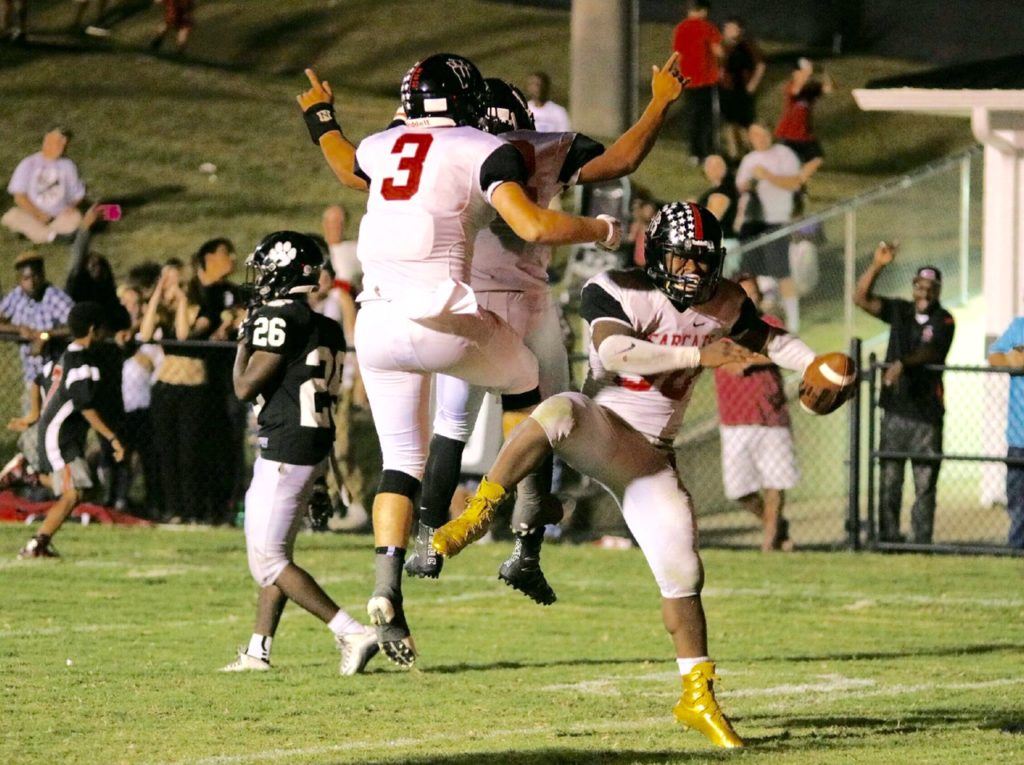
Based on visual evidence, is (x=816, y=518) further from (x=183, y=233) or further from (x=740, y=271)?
(x=183, y=233)

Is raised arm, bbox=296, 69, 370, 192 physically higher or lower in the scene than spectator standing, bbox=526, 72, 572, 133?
lower

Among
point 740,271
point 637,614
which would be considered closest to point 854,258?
point 740,271

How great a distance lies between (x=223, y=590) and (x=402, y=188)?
6120 millimetres

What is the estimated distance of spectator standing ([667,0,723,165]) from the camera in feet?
79.4

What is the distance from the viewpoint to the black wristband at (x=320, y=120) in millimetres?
9078

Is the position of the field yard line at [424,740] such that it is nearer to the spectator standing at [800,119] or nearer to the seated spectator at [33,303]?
the seated spectator at [33,303]

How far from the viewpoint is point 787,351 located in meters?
8.60

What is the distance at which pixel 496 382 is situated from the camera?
8.48m

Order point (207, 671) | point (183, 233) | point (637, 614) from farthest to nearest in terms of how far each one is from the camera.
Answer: point (183, 233), point (637, 614), point (207, 671)

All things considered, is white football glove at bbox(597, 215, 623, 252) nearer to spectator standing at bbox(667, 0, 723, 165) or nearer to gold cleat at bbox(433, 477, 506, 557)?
gold cleat at bbox(433, 477, 506, 557)

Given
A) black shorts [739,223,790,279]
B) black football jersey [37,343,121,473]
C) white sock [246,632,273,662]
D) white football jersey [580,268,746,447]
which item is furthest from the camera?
black shorts [739,223,790,279]

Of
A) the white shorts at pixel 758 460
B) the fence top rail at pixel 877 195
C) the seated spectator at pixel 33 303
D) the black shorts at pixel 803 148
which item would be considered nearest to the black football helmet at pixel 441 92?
the white shorts at pixel 758 460

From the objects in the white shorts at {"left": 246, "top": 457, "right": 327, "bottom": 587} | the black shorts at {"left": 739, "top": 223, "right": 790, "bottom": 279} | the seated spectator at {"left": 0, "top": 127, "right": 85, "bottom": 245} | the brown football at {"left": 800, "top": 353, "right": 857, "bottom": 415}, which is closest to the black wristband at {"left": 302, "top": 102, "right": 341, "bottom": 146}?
the white shorts at {"left": 246, "top": 457, "right": 327, "bottom": 587}

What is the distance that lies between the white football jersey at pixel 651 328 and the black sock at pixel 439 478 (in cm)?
64
